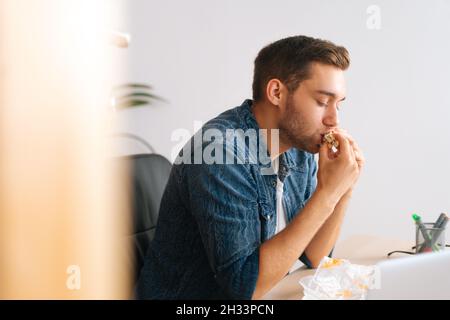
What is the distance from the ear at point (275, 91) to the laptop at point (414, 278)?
0.46m

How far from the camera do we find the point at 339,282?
71 cm

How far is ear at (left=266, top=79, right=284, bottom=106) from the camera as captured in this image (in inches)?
37.5

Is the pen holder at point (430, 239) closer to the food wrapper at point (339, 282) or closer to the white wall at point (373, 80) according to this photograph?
the food wrapper at point (339, 282)

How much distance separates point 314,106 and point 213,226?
1.15 ft

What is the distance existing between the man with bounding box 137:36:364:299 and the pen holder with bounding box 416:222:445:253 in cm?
19

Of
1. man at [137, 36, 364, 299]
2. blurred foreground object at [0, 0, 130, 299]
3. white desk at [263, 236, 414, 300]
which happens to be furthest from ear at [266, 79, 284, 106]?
blurred foreground object at [0, 0, 130, 299]

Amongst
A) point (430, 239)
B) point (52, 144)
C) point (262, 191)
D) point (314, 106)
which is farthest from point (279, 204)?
point (52, 144)

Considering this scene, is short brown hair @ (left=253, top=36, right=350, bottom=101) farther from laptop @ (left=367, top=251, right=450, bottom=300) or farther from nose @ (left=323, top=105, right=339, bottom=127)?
laptop @ (left=367, top=251, right=450, bottom=300)

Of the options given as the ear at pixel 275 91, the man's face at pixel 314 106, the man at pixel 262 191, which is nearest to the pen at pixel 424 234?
the man at pixel 262 191

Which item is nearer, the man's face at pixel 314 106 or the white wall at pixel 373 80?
the man's face at pixel 314 106

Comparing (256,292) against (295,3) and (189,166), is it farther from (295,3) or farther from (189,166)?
(295,3)

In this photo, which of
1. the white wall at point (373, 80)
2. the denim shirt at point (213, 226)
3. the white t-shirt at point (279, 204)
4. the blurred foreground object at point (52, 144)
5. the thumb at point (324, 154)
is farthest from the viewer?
the white wall at point (373, 80)

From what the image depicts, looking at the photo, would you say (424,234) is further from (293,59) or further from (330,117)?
(293,59)

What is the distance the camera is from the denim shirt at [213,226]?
2.40ft
